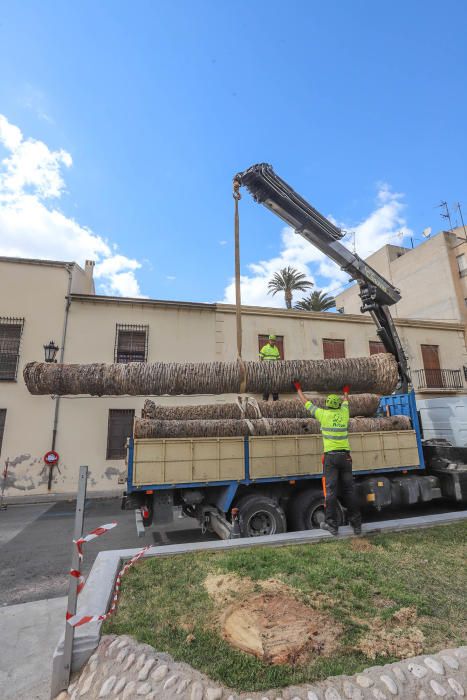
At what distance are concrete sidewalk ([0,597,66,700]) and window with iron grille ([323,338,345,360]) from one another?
14.0 m

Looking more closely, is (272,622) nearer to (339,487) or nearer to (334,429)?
(339,487)

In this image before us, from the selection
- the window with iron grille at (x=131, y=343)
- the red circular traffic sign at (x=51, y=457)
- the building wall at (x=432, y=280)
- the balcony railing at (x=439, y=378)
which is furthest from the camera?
the building wall at (x=432, y=280)

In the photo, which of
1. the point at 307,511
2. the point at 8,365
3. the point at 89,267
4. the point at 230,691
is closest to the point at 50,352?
the point at 8,365

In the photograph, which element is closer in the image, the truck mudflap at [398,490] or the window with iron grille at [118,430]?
the truck mudflap at [398,490]

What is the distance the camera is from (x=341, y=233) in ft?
27.9

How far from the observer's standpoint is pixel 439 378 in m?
18.3

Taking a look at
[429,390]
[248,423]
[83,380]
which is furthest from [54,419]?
[429,390]

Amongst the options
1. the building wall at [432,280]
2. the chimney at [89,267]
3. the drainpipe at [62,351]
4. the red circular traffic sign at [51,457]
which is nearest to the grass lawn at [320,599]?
the red circular traffic sign at [51,457]

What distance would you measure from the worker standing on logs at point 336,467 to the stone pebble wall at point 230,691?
9.49 feet

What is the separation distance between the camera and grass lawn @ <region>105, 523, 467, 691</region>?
2783 mm

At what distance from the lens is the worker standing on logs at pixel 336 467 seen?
5.75 metres

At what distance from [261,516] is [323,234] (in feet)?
20.0

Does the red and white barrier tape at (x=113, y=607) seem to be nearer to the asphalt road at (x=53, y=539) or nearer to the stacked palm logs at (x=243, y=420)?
the asphalt road at (x=53, y=539)

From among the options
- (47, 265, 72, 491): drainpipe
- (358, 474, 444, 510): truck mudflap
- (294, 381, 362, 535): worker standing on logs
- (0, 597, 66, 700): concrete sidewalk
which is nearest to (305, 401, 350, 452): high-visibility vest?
(294, 381, 362, 535): worker standing on logs
